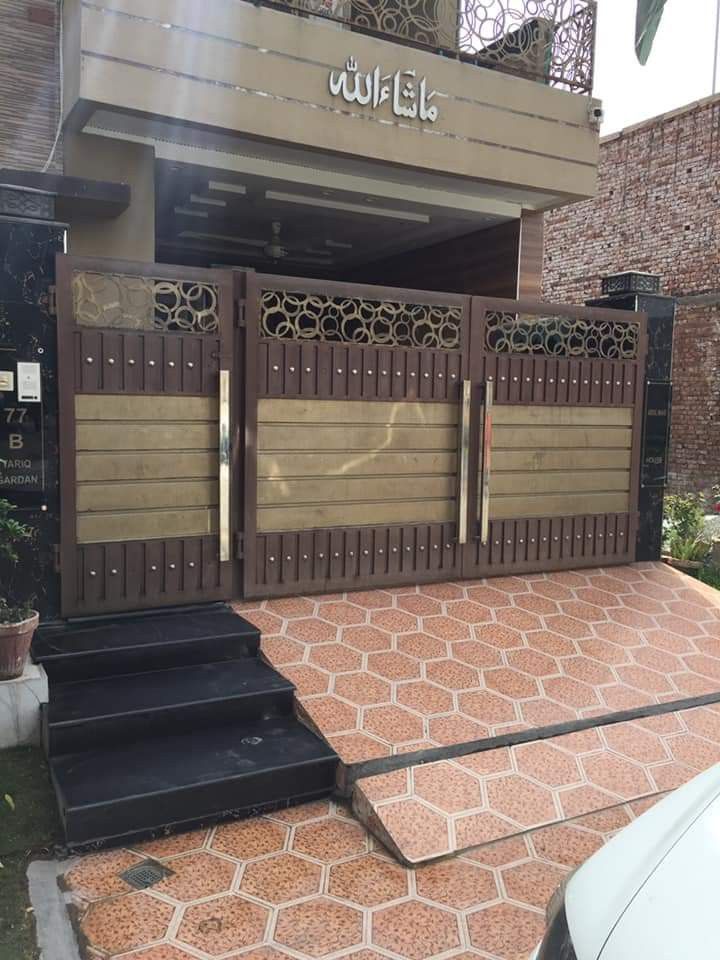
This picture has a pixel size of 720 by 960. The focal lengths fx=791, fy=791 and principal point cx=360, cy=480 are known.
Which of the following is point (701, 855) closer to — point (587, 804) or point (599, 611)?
point (587, 804)

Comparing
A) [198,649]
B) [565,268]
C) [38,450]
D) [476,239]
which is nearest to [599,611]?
[198,649]

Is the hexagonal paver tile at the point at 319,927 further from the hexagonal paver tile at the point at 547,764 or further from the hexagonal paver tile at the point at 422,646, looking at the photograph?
the hexagonal paver tile at the point at 422,646

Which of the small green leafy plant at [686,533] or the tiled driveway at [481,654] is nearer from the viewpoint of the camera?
the tiled driveway at [481,654]

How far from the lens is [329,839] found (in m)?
3.05

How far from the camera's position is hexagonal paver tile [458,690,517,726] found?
376 centimetres

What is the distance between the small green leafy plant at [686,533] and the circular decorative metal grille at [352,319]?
285 cm

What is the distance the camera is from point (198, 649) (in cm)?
404

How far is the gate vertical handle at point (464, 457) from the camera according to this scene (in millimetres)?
5406

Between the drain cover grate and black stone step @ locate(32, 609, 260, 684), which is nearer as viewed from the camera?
the drain cover grate

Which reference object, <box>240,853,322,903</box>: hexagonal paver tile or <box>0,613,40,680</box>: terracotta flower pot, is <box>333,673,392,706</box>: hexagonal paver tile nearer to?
<box>240,853,322,903</box>: hexagonal paver tile

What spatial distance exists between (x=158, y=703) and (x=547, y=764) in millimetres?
1744

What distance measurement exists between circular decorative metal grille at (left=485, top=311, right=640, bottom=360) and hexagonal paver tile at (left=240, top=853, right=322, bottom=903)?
3741 millimetres

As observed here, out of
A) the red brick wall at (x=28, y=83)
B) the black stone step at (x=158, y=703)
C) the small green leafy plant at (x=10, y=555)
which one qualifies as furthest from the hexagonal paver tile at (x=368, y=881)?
the red brick wall at (x=28, y=83)

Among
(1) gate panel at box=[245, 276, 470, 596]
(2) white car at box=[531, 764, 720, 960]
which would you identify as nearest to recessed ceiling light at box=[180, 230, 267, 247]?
(1) gate panel at box=[245, 276, 470, 596]
